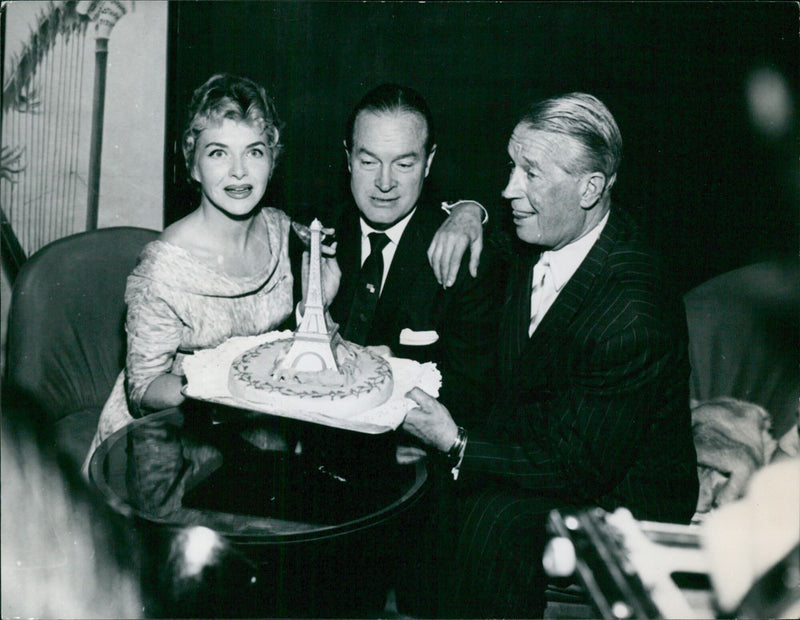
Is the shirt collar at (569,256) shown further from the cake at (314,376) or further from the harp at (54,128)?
the harp at (54,128)

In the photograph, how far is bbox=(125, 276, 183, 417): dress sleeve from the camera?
2.04m

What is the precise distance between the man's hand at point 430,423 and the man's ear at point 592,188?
67 cm

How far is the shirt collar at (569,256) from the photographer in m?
1.97

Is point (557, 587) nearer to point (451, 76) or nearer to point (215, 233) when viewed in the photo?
point (215, 233)

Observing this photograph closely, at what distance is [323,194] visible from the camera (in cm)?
300

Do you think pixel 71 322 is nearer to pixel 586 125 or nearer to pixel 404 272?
pixel 404 272

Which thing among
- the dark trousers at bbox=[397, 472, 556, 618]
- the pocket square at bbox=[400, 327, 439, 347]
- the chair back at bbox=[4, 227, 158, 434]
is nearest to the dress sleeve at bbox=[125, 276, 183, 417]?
the chair back at bbox=[4, 227, 158, 434]

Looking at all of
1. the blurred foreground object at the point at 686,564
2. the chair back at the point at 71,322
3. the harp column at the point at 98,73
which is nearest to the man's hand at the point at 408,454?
the blurred foreground object at the point at 686,564

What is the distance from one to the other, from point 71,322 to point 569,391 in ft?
5.89

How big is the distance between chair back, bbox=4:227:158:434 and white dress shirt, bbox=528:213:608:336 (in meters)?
1.56

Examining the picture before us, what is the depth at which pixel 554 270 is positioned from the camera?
6.64ft

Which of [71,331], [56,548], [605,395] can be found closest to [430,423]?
[605,395]

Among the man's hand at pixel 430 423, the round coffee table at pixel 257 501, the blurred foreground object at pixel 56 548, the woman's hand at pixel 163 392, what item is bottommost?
the blurred foreground object at pixel 56 548

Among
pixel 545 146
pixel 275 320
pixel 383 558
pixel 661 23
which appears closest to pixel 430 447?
pixel 383 558
